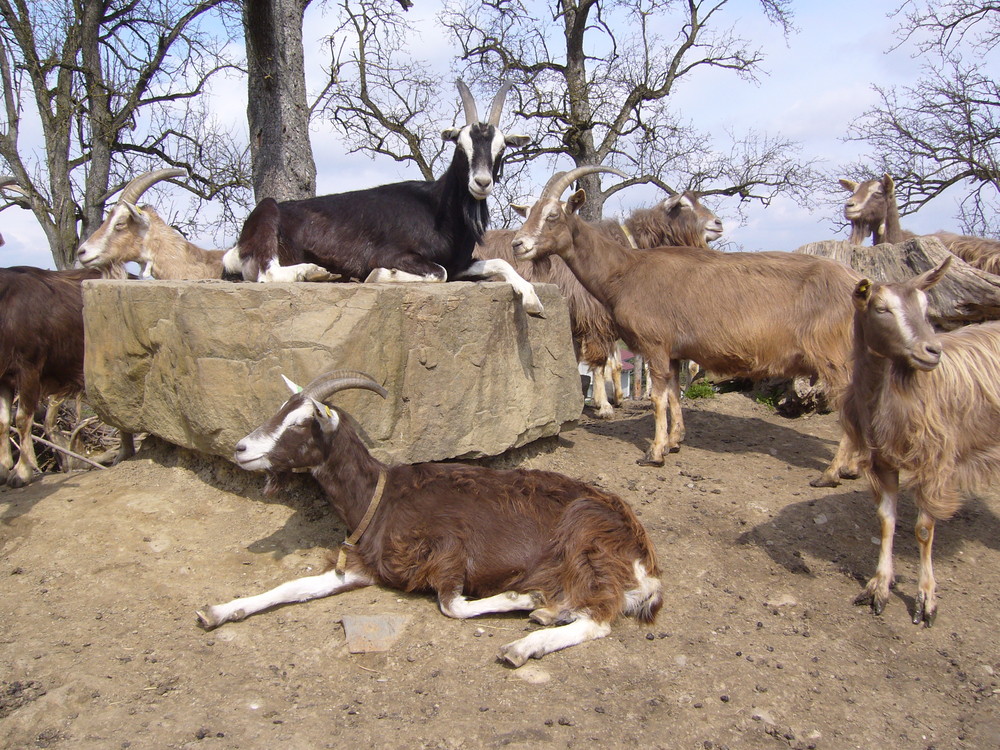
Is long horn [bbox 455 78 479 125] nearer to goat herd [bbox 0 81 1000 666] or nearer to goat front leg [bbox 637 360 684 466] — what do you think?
goat herd [bbox 0 81 1000 666]

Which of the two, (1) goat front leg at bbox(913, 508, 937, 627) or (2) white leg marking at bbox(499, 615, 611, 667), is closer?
(2) white leg marking at bbox(499, 615, 611, 667)

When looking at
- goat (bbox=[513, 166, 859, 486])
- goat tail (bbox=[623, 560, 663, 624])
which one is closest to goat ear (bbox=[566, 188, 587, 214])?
goat (bbox=[513, 166, 859, 486])

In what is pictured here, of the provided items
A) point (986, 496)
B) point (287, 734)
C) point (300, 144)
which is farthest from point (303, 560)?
point (986, 496)

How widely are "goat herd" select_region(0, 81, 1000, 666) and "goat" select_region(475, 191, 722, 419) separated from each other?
1.7 inches

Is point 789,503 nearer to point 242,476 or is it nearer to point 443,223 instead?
point 443,223

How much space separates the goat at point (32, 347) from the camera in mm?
5992

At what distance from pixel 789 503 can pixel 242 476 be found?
11.7 ft

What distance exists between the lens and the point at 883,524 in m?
4.19

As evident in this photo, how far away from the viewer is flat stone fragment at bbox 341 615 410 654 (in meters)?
3.50

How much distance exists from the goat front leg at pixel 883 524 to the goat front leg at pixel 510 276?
2195 millimetres

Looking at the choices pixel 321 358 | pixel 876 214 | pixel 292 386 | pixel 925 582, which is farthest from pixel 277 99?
pixel 876 214

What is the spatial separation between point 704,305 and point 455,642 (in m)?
3.63

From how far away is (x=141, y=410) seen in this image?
5.20m

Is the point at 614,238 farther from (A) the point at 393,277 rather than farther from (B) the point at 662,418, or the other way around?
(A) the point at 393,277
